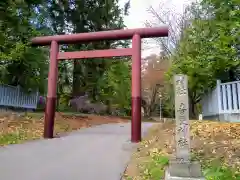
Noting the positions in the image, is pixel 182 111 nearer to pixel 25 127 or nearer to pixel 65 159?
pixel 65 159

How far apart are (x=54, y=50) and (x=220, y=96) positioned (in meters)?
7.07

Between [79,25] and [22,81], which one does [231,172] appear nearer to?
[22,81]

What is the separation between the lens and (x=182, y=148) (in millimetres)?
4797

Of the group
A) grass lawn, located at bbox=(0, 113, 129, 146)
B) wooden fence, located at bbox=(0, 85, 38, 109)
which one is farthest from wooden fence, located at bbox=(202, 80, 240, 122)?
wooden fence, located at bbox=(0, 85, 38, 109)

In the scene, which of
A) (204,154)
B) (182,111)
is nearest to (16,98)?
(204,154)

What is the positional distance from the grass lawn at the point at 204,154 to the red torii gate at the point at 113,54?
4.82 feet

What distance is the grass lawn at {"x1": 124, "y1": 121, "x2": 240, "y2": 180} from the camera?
17.2 feet

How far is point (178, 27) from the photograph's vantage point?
19.8 meters

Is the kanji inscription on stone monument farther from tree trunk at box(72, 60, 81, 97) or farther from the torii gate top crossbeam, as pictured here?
tree trunk at box(72, 60, 81, 97)

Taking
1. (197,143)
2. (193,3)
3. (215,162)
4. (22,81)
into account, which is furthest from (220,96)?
(22,81)

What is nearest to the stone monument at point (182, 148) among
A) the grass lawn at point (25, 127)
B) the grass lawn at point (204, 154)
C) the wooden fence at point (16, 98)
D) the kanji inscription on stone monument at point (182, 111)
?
the kanji inscription on stone monument at point (182, 111)

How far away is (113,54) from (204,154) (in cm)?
539

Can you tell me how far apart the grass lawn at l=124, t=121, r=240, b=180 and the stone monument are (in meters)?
0.53

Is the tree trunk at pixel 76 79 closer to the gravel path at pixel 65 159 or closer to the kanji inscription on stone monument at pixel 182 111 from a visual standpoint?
the gravel path at pixel 65 159
